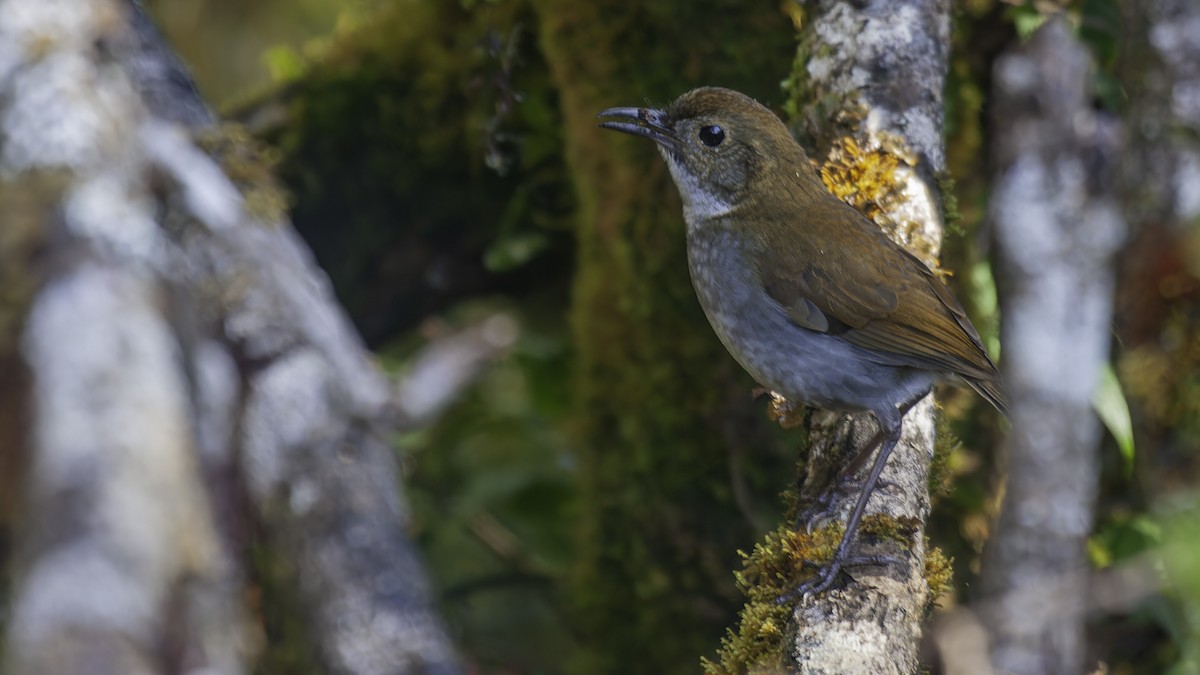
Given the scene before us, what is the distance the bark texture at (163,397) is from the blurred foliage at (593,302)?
159 centimetres

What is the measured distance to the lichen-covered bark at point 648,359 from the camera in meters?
4.16

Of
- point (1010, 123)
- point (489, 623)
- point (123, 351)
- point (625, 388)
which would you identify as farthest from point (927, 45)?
point (489, 623)

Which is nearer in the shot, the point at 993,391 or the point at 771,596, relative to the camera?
the point at 771,596

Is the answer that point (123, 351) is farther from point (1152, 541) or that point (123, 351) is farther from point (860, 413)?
point (1152, 541)

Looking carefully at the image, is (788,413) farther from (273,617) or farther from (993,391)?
(273,617)

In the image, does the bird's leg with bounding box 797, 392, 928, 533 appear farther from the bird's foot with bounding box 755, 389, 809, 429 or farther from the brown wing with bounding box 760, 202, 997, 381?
the bird's foot with bounding box 755, 389, 809, 429

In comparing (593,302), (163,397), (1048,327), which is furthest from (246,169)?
(1048,327)

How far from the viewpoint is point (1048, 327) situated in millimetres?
3213

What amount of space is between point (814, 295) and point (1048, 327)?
62cm

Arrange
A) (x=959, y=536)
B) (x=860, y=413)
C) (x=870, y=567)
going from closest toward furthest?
(x=870, y=567) < (x=860, y=413) < (x=959, y=536)

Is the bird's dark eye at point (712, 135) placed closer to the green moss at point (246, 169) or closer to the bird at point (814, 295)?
the bird at point (814, 295)

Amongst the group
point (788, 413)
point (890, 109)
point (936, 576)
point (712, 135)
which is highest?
point (890, 109)

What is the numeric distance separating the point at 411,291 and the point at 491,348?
2330 millimetres

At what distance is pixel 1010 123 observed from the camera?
156 inches
